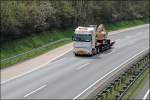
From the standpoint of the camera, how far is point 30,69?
42.2 meters

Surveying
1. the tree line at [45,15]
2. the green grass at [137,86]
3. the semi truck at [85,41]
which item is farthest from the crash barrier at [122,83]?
the tree line at [45,15]

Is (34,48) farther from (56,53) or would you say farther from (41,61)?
(41,61)

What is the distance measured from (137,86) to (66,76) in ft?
25.6

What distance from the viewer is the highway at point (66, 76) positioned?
33.1 m

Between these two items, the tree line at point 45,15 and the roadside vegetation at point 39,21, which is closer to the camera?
the roadside vegetation at point 39,21

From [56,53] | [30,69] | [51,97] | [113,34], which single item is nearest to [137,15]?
[113,34]

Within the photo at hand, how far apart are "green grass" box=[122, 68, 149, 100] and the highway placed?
3.82m

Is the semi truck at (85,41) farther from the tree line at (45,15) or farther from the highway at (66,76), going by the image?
the tree line at (45,15)

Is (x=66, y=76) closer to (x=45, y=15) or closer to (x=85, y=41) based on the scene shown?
(x=85, y=41)

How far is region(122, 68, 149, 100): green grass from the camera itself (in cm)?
3065

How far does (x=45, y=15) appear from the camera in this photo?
5978cm

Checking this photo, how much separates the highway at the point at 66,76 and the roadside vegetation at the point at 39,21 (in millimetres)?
4609

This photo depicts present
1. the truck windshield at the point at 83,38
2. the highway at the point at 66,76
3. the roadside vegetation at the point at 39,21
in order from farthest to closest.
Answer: the truck windshield at the point at 83,38 < the roadside vegetation at the point at 39,21 < the highway at the point at 66,76

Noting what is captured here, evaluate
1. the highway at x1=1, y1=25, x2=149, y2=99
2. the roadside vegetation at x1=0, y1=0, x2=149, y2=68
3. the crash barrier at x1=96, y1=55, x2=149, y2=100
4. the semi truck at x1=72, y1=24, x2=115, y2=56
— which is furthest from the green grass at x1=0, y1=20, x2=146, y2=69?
the crash barrier at x1=96, y1=55, x2=149, y2=100
